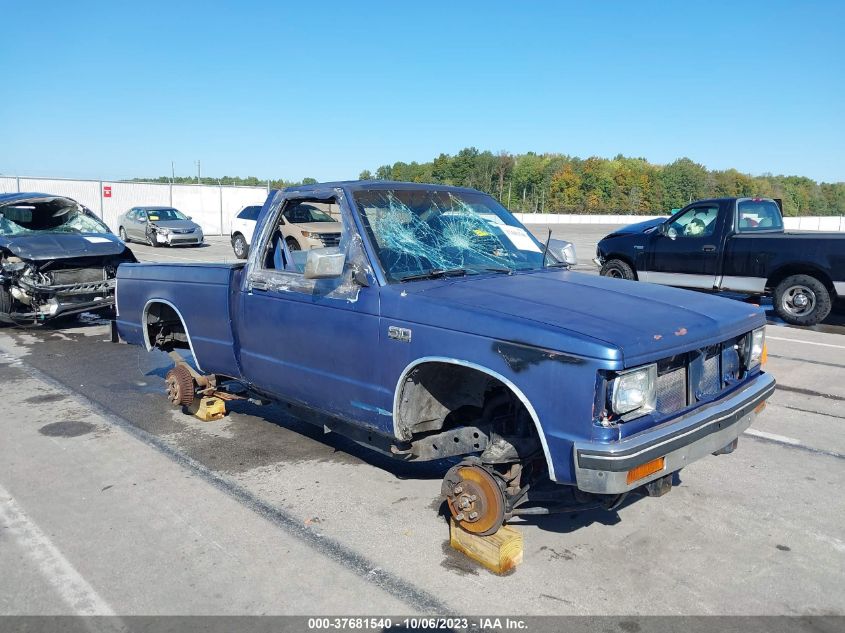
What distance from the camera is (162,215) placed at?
25.0 metres

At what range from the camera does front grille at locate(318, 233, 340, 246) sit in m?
4.89

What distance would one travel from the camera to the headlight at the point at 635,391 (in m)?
3.00

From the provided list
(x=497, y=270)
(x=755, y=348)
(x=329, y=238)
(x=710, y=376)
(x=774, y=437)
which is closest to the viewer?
(x=710, y=376)

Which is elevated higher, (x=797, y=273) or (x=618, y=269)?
(x=797, y=273)

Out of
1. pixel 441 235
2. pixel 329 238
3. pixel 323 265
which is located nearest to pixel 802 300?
pixel 441 235

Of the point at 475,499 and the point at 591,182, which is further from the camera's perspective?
the point at 591,182

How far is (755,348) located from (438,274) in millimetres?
1942

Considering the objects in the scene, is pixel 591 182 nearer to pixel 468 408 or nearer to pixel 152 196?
pixel 152 196

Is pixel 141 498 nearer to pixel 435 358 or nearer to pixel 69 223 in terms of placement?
pixel 435 358

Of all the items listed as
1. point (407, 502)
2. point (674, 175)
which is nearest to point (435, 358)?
point (407, 502)

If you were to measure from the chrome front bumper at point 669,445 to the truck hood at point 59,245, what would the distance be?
28.1ft

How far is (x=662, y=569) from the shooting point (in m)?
3.45

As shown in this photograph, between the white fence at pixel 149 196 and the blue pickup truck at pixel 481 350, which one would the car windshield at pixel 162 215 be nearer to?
the white fence at pixel 149 196

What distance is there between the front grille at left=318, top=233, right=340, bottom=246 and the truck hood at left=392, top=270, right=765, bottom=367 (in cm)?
123
